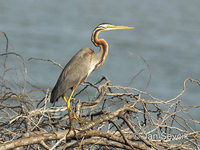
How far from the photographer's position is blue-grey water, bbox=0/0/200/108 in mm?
14477

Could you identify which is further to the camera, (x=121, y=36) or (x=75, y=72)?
(x=121, y=36)

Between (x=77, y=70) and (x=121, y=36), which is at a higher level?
(x=121, y=36)

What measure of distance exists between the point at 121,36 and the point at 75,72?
506 inches

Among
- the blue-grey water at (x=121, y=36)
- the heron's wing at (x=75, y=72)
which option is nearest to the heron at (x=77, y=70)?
the heron's wing at (x=75, y=72)

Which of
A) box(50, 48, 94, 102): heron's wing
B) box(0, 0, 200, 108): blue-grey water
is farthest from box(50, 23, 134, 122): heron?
box(0, 0, 200, 108): blue-grey water

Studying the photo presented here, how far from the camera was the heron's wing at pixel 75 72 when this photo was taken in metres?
6.08

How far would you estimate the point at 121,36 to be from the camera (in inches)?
Result: 742

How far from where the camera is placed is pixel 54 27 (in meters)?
19.2

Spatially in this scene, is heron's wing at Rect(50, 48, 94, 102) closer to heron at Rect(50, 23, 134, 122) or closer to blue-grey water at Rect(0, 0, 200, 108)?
heron at Rect(50, 23, 134, 122)

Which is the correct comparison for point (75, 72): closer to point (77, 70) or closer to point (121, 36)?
point (77, 70)

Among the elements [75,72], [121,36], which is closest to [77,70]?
[75,72]

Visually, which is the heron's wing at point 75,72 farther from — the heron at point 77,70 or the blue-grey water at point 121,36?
the blue-grey water at point 121,36

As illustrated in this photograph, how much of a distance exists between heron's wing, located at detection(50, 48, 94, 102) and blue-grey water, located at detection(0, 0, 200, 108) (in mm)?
7079

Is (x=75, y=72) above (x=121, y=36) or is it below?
below
